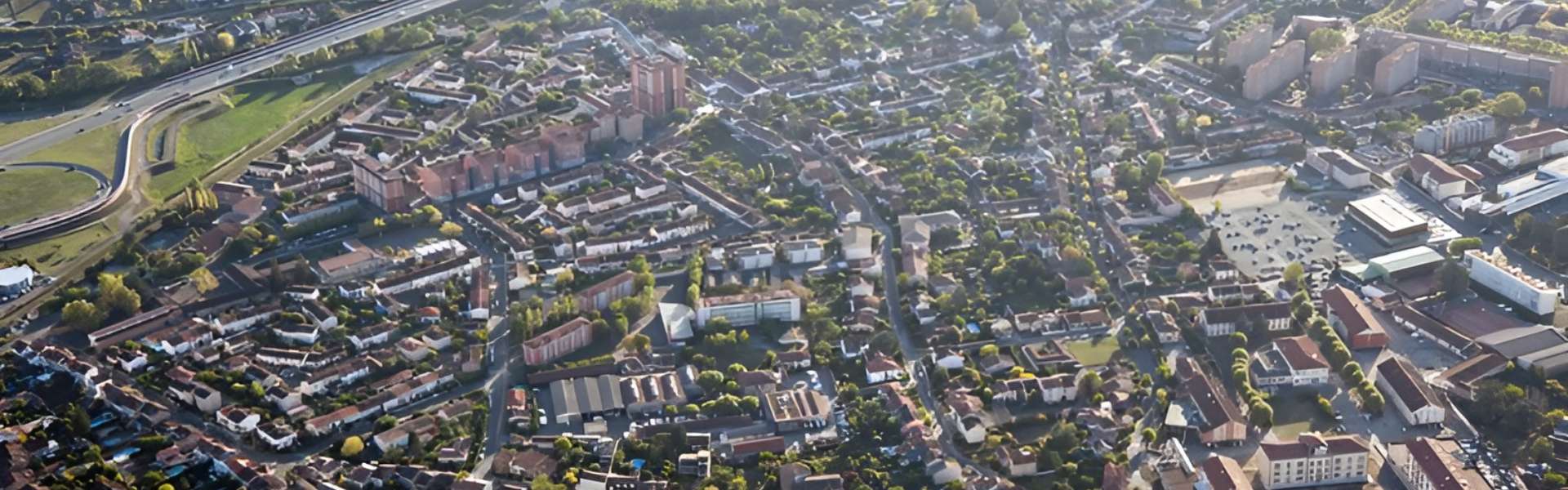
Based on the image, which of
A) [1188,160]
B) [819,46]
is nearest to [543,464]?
[1188,160]

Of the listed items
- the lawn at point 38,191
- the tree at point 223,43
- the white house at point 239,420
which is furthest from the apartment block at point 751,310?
the tree at point 223,43

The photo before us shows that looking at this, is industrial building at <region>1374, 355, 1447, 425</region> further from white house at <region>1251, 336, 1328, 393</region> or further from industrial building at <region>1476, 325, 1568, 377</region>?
industrial building at <region>1476, 325, 1568, 377</region>

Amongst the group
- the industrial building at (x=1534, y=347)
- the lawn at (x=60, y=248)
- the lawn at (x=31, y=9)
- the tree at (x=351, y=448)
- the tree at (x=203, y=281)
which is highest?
the lawn at (x=31, y=9)

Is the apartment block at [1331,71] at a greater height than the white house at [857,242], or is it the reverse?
the apartment block at [1331,71]

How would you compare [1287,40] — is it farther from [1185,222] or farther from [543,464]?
[543,464]

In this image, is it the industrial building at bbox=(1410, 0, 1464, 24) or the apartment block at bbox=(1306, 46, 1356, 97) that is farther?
the industrial building at bbox=(1410, 0, 1464, 24)

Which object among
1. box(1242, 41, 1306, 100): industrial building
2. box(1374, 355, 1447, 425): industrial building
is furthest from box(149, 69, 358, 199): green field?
box(1374, 355, 1447, 425): industrial building

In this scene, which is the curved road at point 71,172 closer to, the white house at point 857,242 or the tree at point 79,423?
the tree at point 79,423

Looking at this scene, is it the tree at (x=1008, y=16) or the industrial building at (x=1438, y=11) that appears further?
the tree at (x=1008, y=16)
